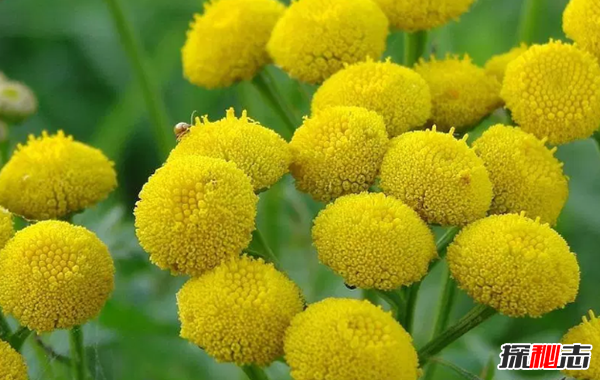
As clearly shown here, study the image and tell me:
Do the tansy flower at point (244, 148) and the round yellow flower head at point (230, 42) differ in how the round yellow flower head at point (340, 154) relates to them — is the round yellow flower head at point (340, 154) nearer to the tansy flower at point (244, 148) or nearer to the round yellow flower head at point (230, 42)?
the tansy flower at point (244, 148)

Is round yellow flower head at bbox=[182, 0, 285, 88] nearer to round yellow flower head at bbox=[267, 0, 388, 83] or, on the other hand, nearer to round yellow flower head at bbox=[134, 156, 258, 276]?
round yellow flower head at bbox=[267, 0, 388, 83]

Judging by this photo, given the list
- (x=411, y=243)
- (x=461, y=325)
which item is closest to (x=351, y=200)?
(x=411, y=243)

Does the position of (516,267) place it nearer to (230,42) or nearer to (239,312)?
(239,312)

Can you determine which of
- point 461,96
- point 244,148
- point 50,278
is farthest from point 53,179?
point 461,96

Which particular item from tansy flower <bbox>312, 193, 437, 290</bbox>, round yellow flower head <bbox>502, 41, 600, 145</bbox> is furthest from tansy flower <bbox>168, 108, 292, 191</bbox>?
round yellow flower head <bbox>502, 41, 600, 145</bbox>

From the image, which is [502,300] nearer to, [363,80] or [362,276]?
[362,276]

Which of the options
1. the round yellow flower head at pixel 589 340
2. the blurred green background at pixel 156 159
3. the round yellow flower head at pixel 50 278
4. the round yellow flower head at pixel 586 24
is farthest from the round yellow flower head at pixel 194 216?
the round yellow flower head at pixel 586 24
